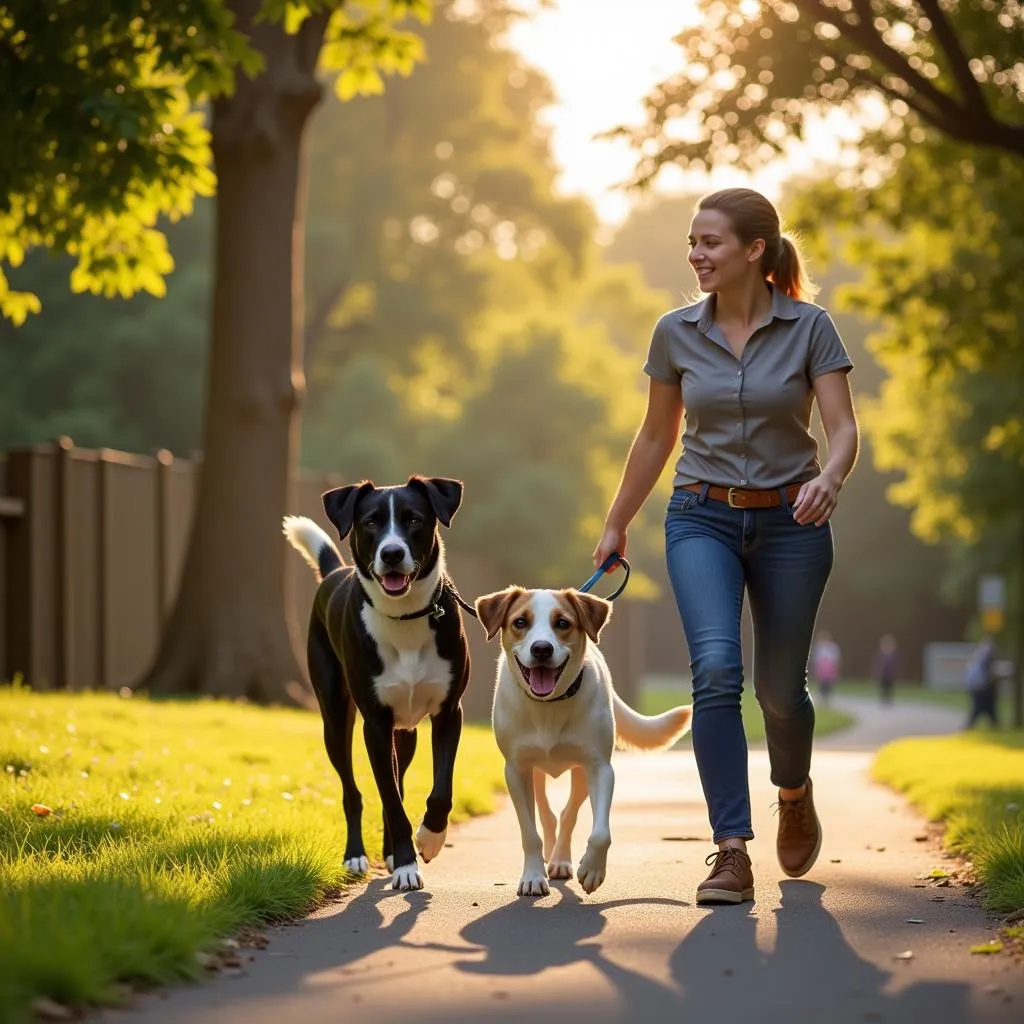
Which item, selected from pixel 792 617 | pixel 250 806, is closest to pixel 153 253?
pixel 250 806

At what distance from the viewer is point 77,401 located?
3347 centimetres

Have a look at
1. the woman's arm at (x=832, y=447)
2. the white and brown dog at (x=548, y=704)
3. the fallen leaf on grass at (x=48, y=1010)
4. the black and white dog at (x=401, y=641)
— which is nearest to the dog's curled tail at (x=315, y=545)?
the black and white dog at (x=401, y=641)

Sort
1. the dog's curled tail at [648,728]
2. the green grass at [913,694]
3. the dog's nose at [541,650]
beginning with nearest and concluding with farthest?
the dog's nose at [541,650], the dog's curled tail at [648,728], the green grass at [913,694]

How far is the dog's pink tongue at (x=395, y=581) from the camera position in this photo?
628 centimetres

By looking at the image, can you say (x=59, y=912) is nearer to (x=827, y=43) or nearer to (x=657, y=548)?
(x=827, y=43)

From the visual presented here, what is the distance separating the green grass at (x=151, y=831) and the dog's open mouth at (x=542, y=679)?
3.22ft

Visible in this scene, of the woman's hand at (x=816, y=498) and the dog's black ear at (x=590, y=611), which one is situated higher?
the woman's hand at (x=816, y=498)

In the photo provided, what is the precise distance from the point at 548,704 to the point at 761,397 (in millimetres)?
1318

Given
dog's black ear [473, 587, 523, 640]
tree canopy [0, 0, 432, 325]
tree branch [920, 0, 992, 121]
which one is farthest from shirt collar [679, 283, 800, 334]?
tree branch [920, 0, 992, 121]

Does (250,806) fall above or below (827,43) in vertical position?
below

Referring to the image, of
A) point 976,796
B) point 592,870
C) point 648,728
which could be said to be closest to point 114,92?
point 648,728

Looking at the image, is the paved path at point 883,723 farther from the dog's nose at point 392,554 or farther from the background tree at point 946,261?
the dog's nose at point 392,554

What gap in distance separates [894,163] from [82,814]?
13808 millimetres

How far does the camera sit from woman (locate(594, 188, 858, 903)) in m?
5.98
